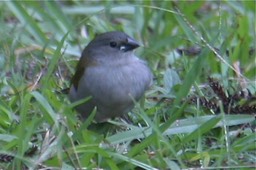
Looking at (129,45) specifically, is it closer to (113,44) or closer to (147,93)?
(113,44)

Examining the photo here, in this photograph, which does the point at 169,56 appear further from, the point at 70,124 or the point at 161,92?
the point at 70,124

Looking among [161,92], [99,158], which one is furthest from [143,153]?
[161,92]

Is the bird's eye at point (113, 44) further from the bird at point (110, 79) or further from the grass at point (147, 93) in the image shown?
the grass at point (147, 93)

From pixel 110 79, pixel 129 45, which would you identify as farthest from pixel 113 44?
pixel 110 79

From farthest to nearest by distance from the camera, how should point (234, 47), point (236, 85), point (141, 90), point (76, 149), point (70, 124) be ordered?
point (234, 47)
point (236, 85)
point (141, 90)
point (70, 124)
point (76, 149)

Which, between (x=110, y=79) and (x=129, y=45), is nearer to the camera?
(x=110, y=79)

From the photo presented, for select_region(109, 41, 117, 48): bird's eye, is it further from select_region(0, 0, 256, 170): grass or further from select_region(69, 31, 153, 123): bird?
select_region(0, 0, 256, 170): grass
